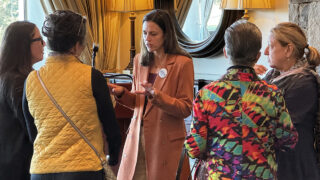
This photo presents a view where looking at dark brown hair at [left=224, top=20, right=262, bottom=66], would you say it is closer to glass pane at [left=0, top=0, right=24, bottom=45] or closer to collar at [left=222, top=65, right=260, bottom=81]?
collar at [left=222, top=65, right=260, bottom=81]

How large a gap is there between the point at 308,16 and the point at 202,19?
1.60 meters

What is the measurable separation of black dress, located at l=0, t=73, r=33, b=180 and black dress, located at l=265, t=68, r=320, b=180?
4.04 feet

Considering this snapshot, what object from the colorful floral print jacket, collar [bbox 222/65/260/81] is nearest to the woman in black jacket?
the colorful floral print jacket

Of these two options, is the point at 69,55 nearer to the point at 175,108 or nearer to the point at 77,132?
the point at 77,132

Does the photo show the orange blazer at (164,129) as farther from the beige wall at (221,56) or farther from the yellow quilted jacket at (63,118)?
the beige wall at (221,56)

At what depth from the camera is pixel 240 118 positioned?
175 cm

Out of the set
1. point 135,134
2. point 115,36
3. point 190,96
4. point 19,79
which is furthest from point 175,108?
point 115,36

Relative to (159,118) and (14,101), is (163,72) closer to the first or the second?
(159,118)

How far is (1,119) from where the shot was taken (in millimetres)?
2178

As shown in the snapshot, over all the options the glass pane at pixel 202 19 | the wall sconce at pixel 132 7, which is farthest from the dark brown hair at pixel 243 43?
the wall sconce at pixel 132 7

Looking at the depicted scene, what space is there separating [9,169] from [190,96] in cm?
103

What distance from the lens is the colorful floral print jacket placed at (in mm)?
1754

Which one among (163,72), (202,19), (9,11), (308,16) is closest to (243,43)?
(163,72)

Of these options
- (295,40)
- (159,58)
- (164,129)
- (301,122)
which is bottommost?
(164,129)
